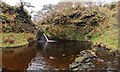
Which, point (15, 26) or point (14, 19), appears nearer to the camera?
point (15, 26)

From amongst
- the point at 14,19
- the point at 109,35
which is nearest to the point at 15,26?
the point at 14,19

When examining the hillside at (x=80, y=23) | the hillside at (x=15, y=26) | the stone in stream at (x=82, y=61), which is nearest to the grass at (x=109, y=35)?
the hillside at (x=80, y=23)

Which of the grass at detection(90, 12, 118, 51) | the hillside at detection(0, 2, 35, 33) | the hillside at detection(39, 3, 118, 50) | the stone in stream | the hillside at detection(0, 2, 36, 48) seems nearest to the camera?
the stone in stream

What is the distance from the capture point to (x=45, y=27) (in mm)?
39500

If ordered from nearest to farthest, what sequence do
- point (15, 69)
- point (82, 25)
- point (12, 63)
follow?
1. point (15, 69)
2. point (12, 63)
3. point (82, 25)

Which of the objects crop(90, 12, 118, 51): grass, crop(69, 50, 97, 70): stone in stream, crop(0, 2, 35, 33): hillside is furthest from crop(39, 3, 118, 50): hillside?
crop(69, 50, 97, 70): stone in stream

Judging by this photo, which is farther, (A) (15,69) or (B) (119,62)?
(B) (119,62)

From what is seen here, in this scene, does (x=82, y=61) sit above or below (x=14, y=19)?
above

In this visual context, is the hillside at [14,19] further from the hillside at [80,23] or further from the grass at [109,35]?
the grass at [109,35]

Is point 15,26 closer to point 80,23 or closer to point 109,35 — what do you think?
point 109,35

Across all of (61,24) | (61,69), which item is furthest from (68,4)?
(61,69)

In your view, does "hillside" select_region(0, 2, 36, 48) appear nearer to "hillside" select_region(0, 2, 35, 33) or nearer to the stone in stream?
"hillside" select_region(0, 2, 35, 33)

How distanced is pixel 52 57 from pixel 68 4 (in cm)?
3325

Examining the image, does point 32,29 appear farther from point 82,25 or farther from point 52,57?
point 52,57
